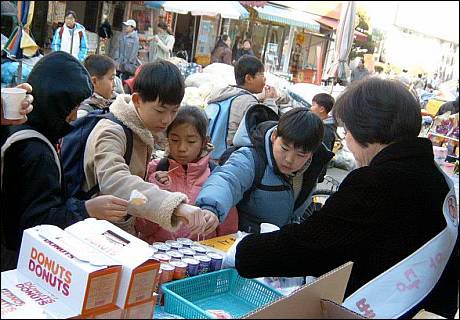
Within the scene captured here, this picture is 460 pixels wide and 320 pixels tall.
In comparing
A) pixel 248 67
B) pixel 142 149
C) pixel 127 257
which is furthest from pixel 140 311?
pixel 248 67

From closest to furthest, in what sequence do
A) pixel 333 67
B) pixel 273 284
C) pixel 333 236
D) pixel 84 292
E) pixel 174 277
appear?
pixel 84 292 → pixel 333 236 → pixel 174 277 → pixel 273 284 → pixel 333 67

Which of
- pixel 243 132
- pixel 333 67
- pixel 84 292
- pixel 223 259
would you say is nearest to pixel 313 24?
pixel 333 67

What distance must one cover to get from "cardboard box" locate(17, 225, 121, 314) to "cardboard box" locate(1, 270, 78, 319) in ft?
0.05

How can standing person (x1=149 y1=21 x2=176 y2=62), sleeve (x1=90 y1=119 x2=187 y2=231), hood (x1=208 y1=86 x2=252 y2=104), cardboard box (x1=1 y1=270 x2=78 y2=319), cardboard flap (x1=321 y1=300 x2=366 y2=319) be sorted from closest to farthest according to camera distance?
cardboard box (x1=1 y1=270 x2=78 y2=319), cardboard flap (x1=321 y1=300 x2=366 y2=319), sleeve (x1=90 y1=119 x2=187 y2=231), hood (x1=208 y1=86 x2=252 y2=104), standing person (x1=149 y1=21 x2=176 y2=62)

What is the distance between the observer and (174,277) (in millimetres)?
1853

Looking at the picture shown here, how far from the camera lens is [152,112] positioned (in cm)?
240

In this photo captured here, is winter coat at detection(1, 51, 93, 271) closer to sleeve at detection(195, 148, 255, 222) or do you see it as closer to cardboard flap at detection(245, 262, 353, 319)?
sleeve at detection(195, 148, 255, 222)

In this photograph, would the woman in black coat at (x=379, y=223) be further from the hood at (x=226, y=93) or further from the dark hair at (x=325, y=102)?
the dark hair at (x=325, y=102)

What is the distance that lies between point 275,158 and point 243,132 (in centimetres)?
31

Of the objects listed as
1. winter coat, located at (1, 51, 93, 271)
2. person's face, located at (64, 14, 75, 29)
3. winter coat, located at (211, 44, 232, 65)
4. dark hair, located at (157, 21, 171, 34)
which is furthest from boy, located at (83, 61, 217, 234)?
winter coat, located at (211, 44, 232, 65)

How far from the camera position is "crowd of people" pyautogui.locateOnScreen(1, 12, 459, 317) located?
5.55 ft

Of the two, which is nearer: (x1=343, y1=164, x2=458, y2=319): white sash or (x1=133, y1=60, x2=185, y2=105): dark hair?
(x1=343, y1=164, x2=458, y2=319): white sash

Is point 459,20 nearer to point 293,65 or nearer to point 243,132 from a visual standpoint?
point 243,132

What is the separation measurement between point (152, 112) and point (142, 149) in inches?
7.1
